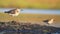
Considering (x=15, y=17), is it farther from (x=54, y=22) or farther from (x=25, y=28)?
(x=54, y=22)

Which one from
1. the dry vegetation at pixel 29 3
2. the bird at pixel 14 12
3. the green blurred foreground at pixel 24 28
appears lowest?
the green blurred foreground at pixel 24 28

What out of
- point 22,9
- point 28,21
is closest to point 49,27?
point 28,21

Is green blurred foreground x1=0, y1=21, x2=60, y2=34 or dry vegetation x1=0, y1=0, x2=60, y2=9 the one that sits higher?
dry vegetation x1=0, y1=0, x2=60, y2=9

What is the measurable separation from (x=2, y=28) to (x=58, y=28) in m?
0.60

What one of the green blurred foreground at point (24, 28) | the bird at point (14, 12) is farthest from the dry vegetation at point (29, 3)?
the green blurred foreground at point (24, 28)

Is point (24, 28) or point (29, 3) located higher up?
point (29, 3)

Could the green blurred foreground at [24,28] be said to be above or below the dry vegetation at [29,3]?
below

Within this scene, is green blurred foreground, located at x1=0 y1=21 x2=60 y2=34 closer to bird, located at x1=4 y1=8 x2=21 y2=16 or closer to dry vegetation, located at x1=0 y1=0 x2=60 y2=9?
bird, located at x1=4 y1=8 x2=21 y2=16

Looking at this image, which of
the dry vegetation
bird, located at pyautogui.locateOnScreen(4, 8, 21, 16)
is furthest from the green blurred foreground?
the dry vegetation

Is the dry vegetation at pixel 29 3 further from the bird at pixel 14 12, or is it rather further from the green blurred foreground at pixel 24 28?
the green blurred foreground at pixel 24 28

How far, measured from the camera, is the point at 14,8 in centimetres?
185

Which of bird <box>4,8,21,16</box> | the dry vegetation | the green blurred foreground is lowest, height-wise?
the green blurred foreground

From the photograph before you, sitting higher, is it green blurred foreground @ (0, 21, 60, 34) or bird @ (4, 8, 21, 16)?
bird @ (4, 8, 21, 16)

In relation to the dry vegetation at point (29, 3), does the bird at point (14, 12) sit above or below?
below
